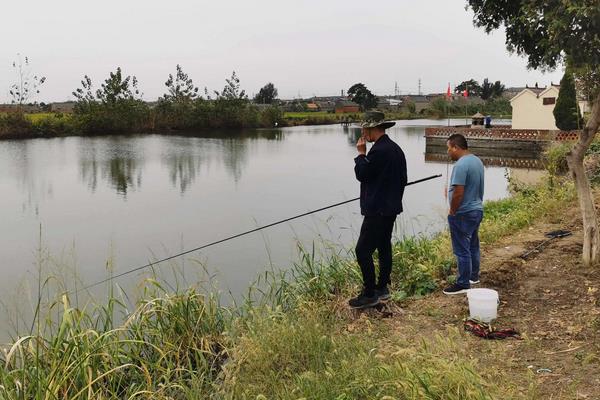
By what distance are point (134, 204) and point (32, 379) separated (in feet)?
32.5

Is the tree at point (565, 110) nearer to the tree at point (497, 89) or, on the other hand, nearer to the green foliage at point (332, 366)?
the green foliage at point (332, 366)

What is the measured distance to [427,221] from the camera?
928cm

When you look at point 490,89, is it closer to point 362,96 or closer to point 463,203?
point 362,96

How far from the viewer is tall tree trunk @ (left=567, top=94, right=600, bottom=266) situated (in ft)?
12.8

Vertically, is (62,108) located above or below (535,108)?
above

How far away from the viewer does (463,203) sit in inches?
154

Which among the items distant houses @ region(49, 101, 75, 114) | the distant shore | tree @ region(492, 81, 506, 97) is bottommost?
the distant shore

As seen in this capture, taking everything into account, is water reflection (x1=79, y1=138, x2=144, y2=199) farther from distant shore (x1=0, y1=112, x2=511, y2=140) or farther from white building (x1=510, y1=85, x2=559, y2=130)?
white building (x1=510, y1=85, x2=559, y2=130)

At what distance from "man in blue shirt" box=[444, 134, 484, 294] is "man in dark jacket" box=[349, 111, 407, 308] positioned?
1.54ft

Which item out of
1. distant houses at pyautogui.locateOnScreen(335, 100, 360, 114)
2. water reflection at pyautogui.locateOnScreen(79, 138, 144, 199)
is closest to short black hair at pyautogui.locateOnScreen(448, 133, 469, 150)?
water reflection at pyautogui.locateOnScreen(79, 138, 144, 199)

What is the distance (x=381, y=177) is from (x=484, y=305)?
1.03m

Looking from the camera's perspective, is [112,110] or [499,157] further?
[112,110]

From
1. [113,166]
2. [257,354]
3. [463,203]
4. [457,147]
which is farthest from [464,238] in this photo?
[113,166]

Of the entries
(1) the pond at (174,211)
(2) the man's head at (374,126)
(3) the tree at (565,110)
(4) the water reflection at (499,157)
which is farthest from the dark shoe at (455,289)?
(3) the tree at (565,110)
